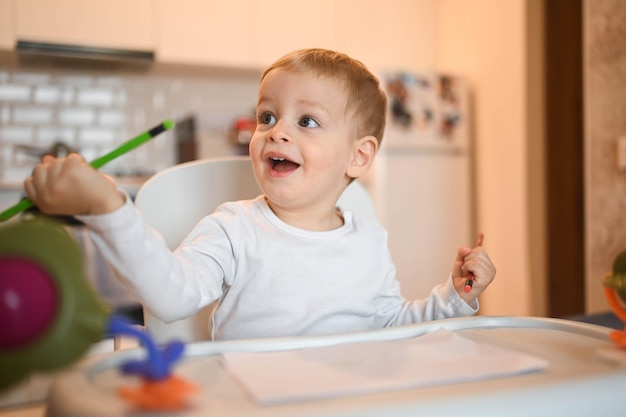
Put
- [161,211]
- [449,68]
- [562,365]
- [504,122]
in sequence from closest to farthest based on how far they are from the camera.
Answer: [562,365]
[161,211]
[504,122]
[449,68]

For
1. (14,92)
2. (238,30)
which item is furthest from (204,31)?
(14,92)

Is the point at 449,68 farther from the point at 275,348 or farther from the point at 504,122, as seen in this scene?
the point at 275,348

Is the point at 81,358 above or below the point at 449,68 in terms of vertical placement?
below

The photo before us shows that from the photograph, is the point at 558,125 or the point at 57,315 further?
the point at 558,125

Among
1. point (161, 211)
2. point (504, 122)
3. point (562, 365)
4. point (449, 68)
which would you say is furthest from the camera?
point (449, 68)

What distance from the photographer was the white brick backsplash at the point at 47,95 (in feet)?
9.40

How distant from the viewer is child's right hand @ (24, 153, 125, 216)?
0.50 metres

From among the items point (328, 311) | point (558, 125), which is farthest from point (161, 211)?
point (558, 125)

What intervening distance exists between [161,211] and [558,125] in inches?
87.0

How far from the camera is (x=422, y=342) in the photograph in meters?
0.59

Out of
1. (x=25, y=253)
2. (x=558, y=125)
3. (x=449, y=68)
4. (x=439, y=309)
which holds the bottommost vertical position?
(x=439, y=309)

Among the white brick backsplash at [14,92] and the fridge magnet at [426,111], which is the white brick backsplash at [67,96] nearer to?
the white brick backsplash at [14,92]

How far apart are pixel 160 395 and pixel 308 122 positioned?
1.88 feet

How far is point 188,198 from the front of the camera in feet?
3.23
